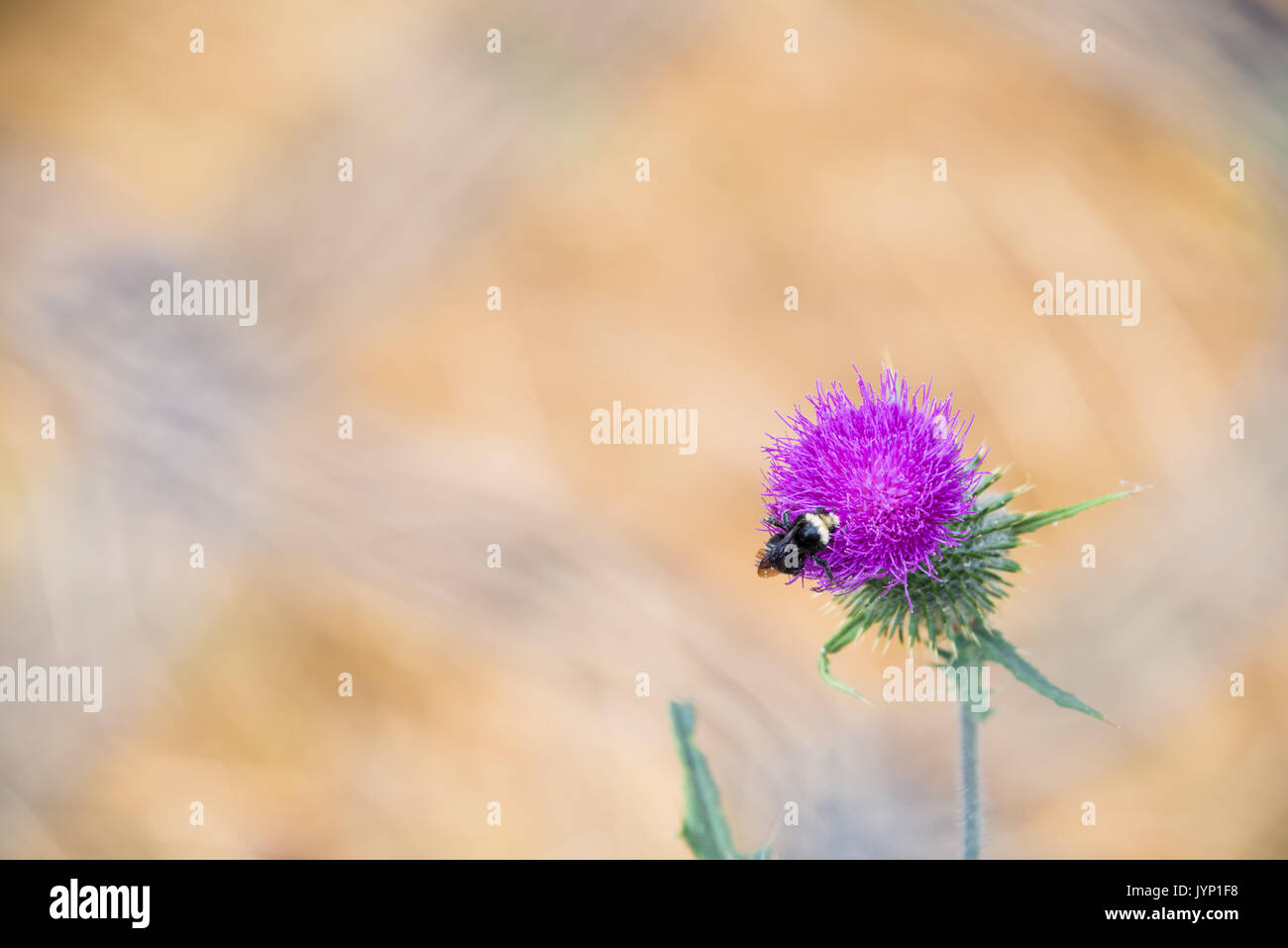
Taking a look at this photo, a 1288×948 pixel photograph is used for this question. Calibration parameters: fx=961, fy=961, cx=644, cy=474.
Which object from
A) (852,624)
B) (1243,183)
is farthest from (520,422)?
(1243,183)

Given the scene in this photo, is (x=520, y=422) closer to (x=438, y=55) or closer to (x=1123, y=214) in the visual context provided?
(x=438, y=55)

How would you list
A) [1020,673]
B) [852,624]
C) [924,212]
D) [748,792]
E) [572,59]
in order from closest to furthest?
[1020,673]
[852,624]
[748,792]
[924,212]
[572,59]

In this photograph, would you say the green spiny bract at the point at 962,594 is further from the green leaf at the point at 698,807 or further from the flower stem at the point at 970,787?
the green leaf at the point at 698,807

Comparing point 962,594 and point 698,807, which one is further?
point 698,807

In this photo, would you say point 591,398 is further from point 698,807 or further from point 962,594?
point 962,594

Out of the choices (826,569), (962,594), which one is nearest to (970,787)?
(962,594)

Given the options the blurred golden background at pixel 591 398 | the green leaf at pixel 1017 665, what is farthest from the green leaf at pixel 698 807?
the blurred golden background at pixel 591 398
